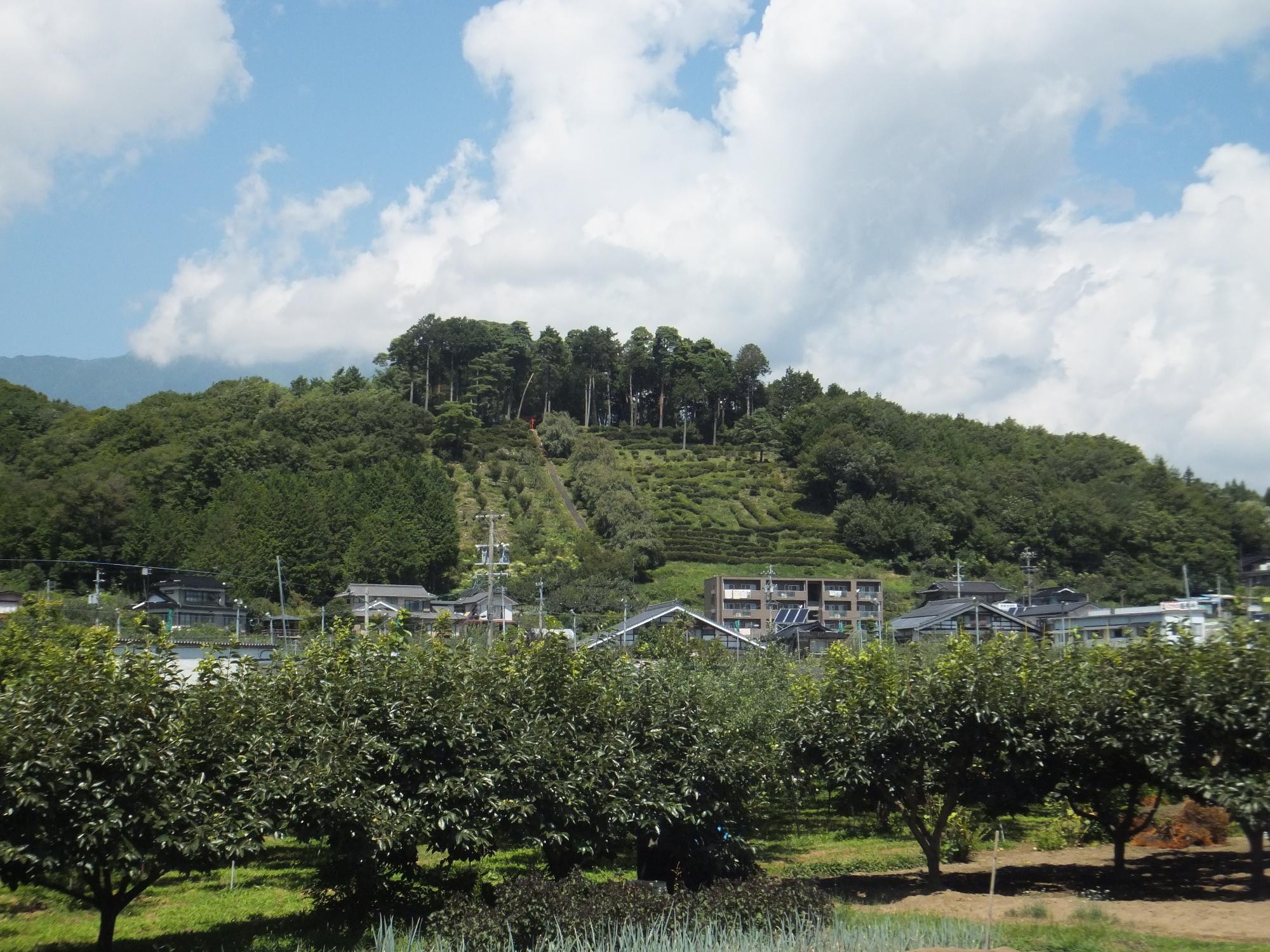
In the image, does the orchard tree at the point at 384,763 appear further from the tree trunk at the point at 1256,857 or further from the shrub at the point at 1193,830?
the shrub at the point at 1193,830

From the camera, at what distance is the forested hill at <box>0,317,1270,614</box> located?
2805 inches

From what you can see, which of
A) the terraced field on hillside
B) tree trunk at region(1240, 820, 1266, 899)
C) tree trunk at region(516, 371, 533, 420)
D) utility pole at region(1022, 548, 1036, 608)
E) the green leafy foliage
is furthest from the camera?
tree trunk at region(516, 371, 533, 420)

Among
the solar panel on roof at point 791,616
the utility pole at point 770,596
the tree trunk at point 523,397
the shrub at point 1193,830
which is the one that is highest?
the tree trunk at point 523,397

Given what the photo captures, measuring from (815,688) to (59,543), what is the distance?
60.4 meters

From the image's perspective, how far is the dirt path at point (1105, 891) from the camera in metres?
15.6

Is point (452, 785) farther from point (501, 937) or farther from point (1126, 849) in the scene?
point (1126, 849)

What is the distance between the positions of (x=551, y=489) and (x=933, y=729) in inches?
3048

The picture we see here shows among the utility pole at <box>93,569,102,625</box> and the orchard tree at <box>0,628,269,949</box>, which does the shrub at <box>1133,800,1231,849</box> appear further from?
the utility pole at <box>93,569,102,625</box>

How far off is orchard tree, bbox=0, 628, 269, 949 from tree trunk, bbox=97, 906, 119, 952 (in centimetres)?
3

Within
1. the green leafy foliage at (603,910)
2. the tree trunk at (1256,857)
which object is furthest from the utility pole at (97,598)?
the tree trunk at (1256,857)

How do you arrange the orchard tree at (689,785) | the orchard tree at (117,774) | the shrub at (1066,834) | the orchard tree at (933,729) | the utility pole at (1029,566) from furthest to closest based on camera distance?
the utility pole at (1029,566) → the shrub at (1066,834) → the orchard tree at (933,729) → the orchard tree at (689,785) → the orchard tree at (117,774)

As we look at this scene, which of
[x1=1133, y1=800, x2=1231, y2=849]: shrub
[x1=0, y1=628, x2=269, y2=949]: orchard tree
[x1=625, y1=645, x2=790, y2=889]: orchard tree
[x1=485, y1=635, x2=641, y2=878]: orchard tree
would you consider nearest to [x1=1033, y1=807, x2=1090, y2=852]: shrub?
[x1=1133, y1=800, x2=1231, y2=849]: shrub

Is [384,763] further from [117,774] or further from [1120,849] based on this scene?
[1120,849]

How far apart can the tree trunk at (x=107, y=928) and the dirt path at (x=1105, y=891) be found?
37.3 feet
